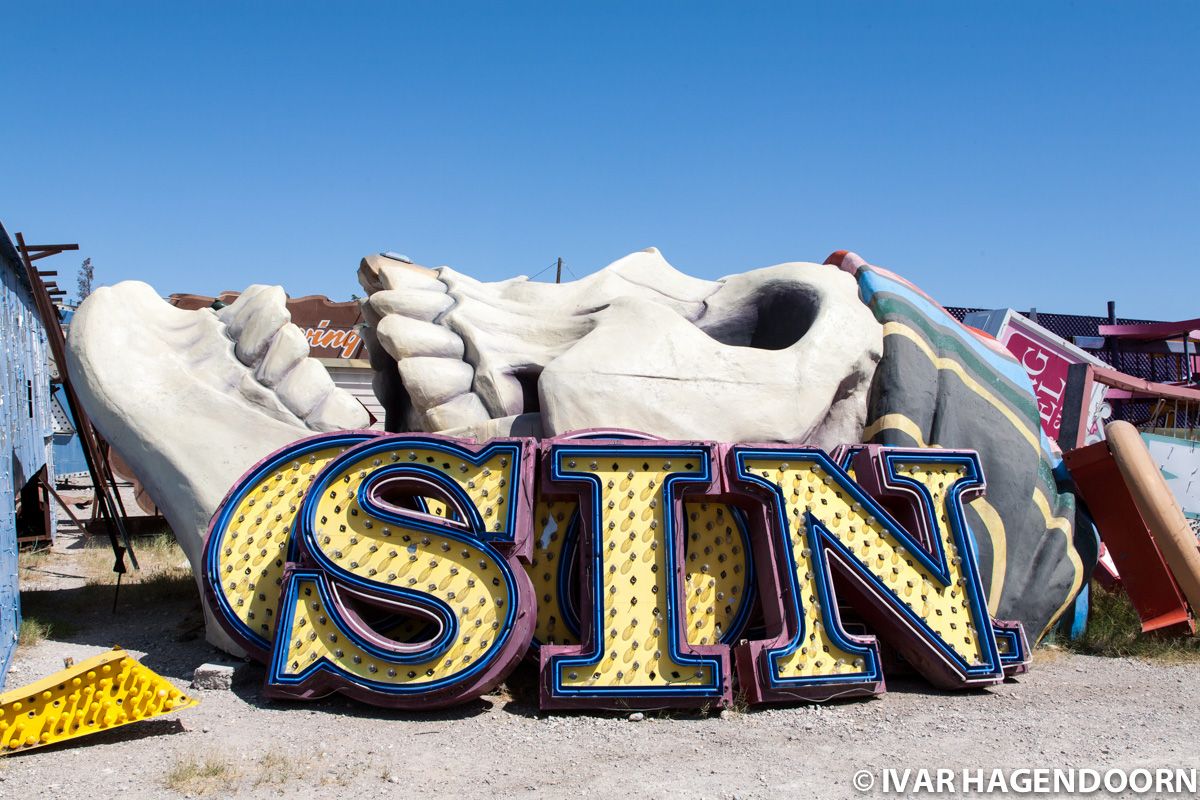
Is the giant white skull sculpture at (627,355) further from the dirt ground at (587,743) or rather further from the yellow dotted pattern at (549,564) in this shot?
the dirt ground at (587,743)

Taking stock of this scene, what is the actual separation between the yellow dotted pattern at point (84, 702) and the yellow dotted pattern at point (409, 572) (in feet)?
1.96

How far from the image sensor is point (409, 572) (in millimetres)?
4848

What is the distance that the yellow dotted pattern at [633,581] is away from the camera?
4.79 meters

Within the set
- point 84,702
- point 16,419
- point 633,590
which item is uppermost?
point 16,419

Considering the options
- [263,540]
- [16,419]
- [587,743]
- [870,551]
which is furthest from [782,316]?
[16,419]

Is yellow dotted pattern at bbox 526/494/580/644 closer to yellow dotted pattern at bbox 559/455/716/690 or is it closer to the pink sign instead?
yellow dotted pattern at bbox 559/455/716/690

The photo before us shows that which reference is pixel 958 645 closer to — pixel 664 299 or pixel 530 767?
pixel 530 767

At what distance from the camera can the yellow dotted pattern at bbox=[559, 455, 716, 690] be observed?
4.79m

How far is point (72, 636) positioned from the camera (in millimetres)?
6344

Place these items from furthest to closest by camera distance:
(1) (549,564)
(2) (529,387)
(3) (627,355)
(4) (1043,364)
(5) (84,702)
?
(4) (1043,364) < (2) (529,387) < (3) (627,355) < (1) (549,564) < (5) (84,702)

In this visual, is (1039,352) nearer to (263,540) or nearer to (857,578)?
(857,578)

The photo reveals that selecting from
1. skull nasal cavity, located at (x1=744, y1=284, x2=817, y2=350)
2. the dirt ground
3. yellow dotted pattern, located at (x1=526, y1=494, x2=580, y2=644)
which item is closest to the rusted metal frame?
the dirt ground

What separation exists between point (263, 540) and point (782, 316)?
3486 mm

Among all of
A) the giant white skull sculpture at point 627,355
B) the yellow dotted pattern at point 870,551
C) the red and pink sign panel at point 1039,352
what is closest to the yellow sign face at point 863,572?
the yellow dotted pattern at point 870,551
